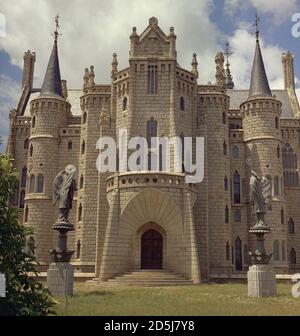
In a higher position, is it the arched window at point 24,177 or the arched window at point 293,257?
the arched window at point 24,177

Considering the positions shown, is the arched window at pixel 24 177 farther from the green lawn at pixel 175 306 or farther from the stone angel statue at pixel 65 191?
the green lawn at pixel 175 306

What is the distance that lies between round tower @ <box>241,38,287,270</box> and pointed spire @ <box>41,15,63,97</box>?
18.5 metres

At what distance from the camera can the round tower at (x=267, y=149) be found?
128 feet

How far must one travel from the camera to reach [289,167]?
45.1 metres

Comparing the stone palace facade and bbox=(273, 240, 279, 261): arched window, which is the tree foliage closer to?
the stone palace facade

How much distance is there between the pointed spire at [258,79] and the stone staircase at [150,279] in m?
20.3

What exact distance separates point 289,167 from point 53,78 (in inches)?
1015

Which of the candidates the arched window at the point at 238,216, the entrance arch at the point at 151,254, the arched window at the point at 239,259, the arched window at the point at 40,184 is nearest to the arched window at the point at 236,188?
the arched window at the point at 238,216

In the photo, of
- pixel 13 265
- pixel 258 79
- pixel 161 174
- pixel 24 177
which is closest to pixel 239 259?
pixel 161 174

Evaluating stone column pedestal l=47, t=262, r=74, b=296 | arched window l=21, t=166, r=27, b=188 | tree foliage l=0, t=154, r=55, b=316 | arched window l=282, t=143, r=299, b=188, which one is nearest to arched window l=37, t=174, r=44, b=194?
arched window l=21, t=166, r=27, b=188

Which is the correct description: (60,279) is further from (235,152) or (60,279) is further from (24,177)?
(24,177)

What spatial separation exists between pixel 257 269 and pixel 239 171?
67.3ft

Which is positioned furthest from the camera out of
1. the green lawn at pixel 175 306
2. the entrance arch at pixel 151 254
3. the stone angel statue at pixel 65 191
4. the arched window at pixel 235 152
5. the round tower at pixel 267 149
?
the arched window at pixel 235 152
